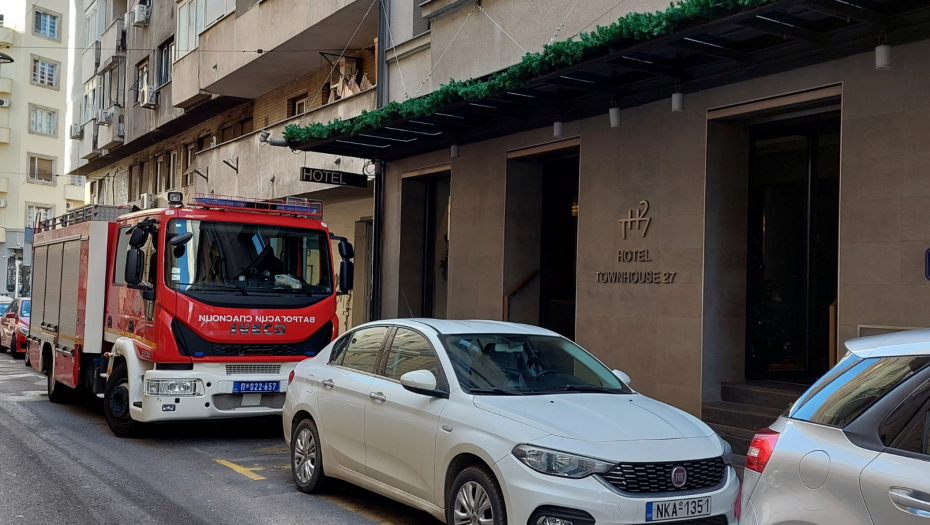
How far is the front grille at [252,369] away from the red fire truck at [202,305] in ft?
0.04

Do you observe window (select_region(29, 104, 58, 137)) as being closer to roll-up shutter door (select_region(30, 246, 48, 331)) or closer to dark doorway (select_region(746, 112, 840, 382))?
roll-up shutter door (select_region(30, 246, 48, 331))

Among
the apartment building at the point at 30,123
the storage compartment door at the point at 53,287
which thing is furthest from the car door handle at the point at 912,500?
the apartment building at the point at 30,123

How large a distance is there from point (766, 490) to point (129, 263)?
820 cm

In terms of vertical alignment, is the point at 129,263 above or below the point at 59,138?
below

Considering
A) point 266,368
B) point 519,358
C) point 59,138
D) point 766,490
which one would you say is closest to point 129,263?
point 266,368

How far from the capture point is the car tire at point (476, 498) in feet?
18.4

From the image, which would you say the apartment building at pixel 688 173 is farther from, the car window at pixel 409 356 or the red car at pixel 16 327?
the red car at pixel 16 327

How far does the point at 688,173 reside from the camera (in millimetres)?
10898

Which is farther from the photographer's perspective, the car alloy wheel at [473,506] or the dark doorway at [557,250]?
the dark doorway at [557,250]

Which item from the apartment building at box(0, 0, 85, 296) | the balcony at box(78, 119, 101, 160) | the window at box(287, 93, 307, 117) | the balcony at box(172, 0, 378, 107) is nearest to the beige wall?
the balcony at box(172, 0, 378, 107)

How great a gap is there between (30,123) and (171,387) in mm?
50892

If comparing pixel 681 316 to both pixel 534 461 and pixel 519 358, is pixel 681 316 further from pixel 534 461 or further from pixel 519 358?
pixel 534 461

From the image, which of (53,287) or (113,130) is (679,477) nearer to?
(53,287)

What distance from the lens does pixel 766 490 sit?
3.99 meters
